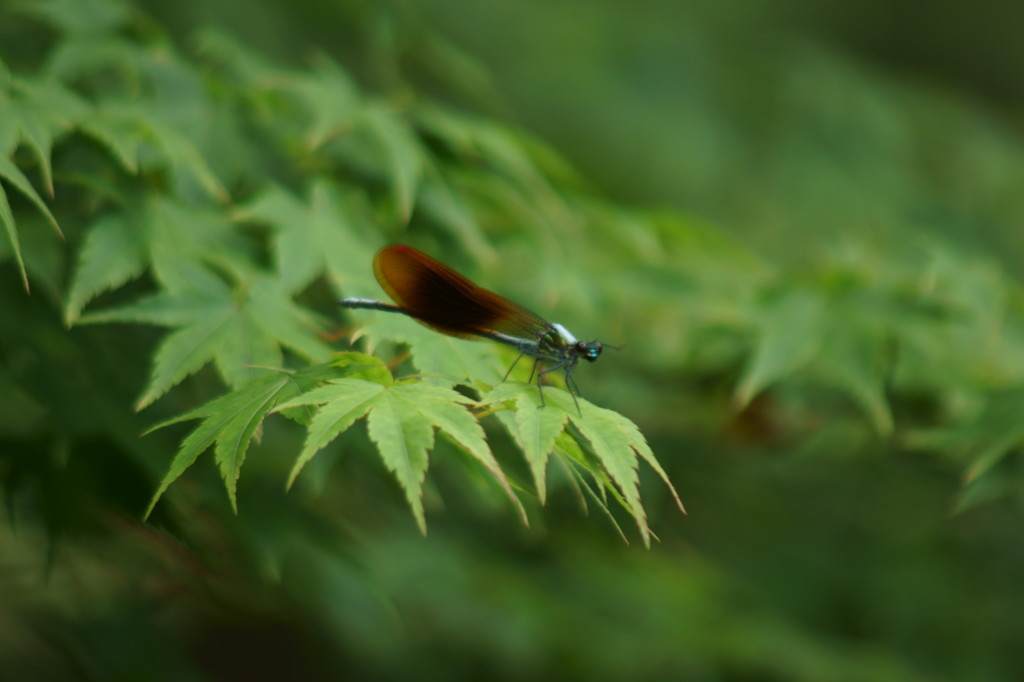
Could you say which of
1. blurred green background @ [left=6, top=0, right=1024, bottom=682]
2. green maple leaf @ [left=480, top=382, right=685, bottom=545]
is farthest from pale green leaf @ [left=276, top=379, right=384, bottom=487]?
blurred green background @ [left=6, top=0, right=1024, bottom=682]

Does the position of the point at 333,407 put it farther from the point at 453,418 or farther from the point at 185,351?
the point at 185,351

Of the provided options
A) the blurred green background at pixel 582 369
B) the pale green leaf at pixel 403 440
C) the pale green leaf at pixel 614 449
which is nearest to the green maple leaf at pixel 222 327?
the blurred green background at pixel 582 369

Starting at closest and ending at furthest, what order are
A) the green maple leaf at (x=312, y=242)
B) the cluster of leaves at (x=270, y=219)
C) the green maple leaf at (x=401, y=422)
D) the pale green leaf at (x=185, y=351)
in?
the green maple leaf at (x=401, y=422) → the cluster of leaves at (x=270, y=219) → the pale green leaf at (x=185, y=351) → the green maple leaf at (x=312, y=242)

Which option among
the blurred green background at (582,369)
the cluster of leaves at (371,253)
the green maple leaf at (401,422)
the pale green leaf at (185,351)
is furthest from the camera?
the blurred green background at (582,369)

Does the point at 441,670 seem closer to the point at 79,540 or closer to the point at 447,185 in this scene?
the point at 79,540

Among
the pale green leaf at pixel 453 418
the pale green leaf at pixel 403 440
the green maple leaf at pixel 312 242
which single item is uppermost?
the green maple leaf at pixel 312 242

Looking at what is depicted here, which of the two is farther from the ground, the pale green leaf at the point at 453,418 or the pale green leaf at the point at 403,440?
the pale green leaf at the point at 453,418

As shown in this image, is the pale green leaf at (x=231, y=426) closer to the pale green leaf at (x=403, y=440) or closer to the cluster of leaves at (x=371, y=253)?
the cluster of leaves at (x=371, y=253)

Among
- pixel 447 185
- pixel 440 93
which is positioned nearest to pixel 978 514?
pixel 447 185
